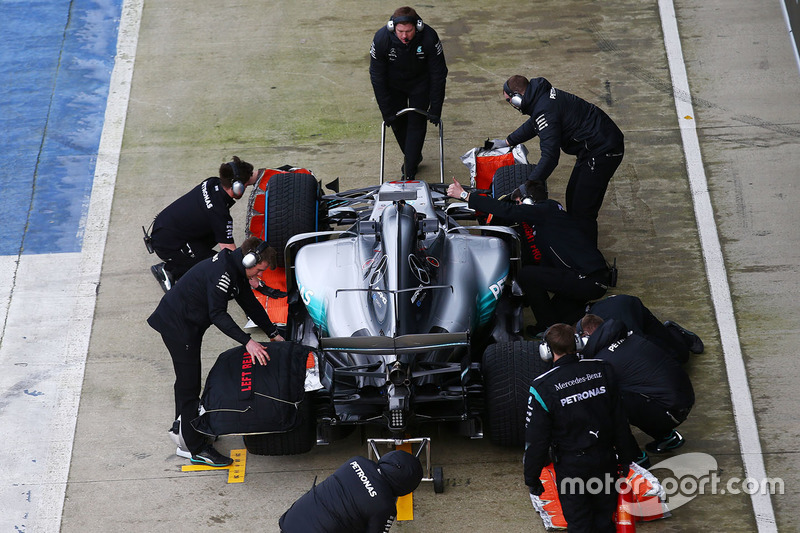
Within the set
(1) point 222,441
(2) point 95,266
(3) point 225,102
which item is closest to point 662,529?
(1) point 222,441

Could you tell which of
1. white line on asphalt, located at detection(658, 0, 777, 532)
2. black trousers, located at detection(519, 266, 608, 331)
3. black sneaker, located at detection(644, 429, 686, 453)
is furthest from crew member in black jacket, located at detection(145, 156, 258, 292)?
white line on asphalt, located at detection(658, 0, 777, 532)

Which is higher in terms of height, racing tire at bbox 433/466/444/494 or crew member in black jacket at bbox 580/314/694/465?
crew member in black jacket at bbox 580/314/694/465

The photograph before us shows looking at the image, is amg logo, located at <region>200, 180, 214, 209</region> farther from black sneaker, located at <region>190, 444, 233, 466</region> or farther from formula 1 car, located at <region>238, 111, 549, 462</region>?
black sneaker, located at <region>190, 444, 233, 466</region>

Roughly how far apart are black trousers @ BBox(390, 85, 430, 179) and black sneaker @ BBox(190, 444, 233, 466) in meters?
3.46

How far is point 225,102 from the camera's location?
10.9 m

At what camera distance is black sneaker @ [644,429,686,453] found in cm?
674

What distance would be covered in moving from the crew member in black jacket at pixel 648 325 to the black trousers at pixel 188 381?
9.29ft

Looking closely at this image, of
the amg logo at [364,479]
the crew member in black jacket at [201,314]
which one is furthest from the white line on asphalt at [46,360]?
the amg logo at [364,479]

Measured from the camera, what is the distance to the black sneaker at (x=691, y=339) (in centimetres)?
758

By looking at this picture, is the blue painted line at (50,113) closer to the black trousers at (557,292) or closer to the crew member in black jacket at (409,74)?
the crew member in black jacket at (409,74)

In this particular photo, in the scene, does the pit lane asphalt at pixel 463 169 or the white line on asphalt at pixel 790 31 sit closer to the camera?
the pit lane asphalt at pixel 463 169

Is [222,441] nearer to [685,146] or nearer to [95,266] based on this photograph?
[95,266]

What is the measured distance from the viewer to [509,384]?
644 cm

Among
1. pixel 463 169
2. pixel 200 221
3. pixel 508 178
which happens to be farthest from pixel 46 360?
pixel 463 169
